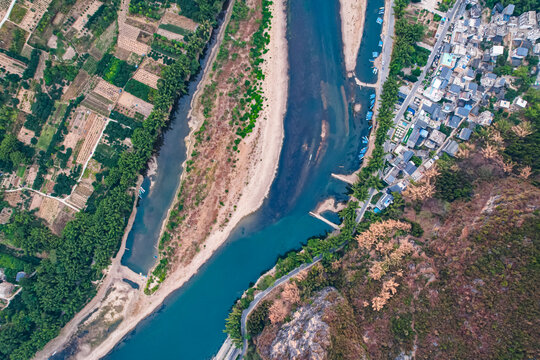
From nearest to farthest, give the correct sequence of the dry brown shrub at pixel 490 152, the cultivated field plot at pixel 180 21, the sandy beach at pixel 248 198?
the dry brown shrub at pixel 490 152, the sandy beach at pixel 248 198, the cultivated field plot at pixel 180 21

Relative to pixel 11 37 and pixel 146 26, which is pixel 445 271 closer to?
pixel 146 26

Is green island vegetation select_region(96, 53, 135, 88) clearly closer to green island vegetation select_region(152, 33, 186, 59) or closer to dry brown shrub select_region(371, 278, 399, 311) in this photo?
green island vegetation select_region(152, 33, 186, 59)

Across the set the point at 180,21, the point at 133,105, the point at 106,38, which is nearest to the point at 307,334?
the point at 133,105

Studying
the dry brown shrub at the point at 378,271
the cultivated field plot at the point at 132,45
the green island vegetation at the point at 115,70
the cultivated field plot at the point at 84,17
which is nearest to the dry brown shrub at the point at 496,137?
the dry brown shrub at the point at 378,271

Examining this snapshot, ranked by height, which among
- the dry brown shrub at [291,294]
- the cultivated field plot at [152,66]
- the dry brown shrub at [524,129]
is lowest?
the dry brown shrub at [291,294]

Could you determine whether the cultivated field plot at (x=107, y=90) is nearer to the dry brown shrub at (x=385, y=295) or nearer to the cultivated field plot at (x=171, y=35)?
Answer: the cultivated field plot at (x=171, y=35)

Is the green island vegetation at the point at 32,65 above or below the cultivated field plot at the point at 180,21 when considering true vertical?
below

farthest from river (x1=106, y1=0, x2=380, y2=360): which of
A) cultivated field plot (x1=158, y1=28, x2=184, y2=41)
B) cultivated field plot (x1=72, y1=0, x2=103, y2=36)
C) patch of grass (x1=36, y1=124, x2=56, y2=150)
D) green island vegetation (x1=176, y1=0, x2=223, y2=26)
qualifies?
cultivated field plot (x1=72, y1=0, x2=103, y2=36)
